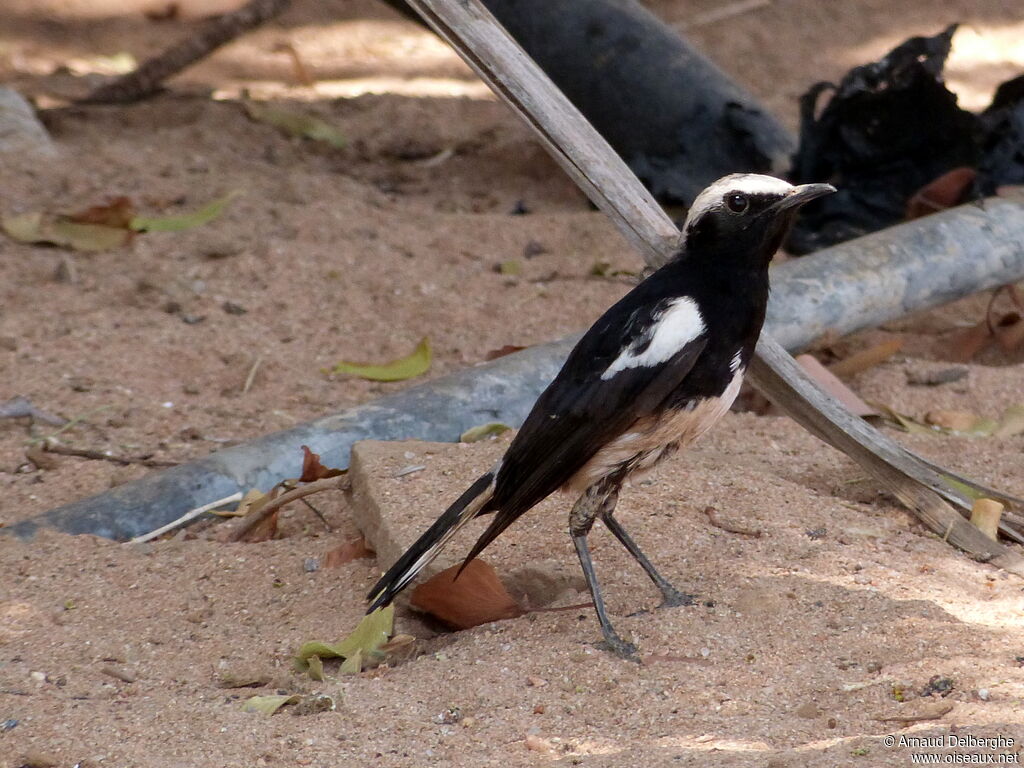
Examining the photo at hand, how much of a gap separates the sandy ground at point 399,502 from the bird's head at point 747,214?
92 centimetres

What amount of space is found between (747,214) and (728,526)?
101cm

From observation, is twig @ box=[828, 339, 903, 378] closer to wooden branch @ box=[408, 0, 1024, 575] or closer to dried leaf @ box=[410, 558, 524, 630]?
wooden branch @ box=[408, 0, 1024, 575]

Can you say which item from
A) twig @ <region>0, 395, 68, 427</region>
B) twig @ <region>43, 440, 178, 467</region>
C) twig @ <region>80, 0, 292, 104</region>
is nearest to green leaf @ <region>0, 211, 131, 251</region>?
twig @ <region>0, 395, 68, 427</region>

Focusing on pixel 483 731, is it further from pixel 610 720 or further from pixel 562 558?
pixel 562 558

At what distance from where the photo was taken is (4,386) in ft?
16.5

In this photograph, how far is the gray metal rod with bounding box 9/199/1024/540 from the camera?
4172 mm

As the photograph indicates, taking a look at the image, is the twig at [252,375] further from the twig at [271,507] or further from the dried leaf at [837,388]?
→ the dried leaf at [837,388]

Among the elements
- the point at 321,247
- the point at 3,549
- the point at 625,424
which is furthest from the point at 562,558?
the point at 321,247

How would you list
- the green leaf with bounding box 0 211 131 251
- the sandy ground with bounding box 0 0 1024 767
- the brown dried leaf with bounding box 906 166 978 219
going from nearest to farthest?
the sandy ground with bounding box 0 0 1024 767 → the green leaf with bounding box 0 211 131 251 → the brown dried leaf with bounding box 906 166 978 219

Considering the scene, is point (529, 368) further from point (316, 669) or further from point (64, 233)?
point (64, 233)

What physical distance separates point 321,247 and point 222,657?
10.6 ft

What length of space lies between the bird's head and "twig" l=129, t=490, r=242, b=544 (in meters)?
1.78

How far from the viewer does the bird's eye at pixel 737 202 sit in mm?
3506

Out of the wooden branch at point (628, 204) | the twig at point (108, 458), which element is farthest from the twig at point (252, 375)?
the wooden branch at point (628, 204)
